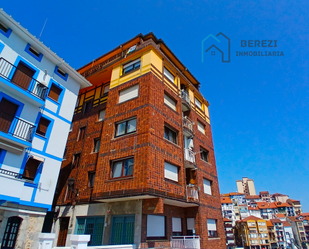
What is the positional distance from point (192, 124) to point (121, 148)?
7.47m

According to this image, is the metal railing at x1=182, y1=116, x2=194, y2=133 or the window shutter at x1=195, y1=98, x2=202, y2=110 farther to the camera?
the window shutter at x1=195, y1=98, x2=202, y2=110

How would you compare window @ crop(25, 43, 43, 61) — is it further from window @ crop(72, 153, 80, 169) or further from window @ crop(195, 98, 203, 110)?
window @ crop(195, 98, 203, 110)

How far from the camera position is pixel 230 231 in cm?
7388

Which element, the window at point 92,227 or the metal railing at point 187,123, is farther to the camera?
the metal railing at point 187,123

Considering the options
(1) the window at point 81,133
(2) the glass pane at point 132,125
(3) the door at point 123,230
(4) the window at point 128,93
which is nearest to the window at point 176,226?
(3) the door at point 123,230

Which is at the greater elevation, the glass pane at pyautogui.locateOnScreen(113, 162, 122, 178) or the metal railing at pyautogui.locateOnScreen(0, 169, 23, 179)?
the glass pane at pyautogui.locateOnScreen(113, 162, 122, 178)

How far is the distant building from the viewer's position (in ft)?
425

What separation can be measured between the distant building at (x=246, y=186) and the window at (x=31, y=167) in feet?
463

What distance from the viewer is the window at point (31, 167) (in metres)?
11.7

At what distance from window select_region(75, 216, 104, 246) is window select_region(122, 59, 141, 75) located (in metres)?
11.0

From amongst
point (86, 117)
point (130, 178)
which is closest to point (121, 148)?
point (130, 178)

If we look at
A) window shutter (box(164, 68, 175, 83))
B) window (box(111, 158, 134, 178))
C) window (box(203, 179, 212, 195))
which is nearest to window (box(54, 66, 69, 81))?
window shutter (box(164, 68, 175, 83))

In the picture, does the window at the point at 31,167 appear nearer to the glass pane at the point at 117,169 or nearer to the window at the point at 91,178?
the window at the point at 91,178

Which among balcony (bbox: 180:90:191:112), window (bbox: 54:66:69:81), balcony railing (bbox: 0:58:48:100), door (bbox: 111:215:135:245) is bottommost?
door (bbox: 111:215:135:245)
